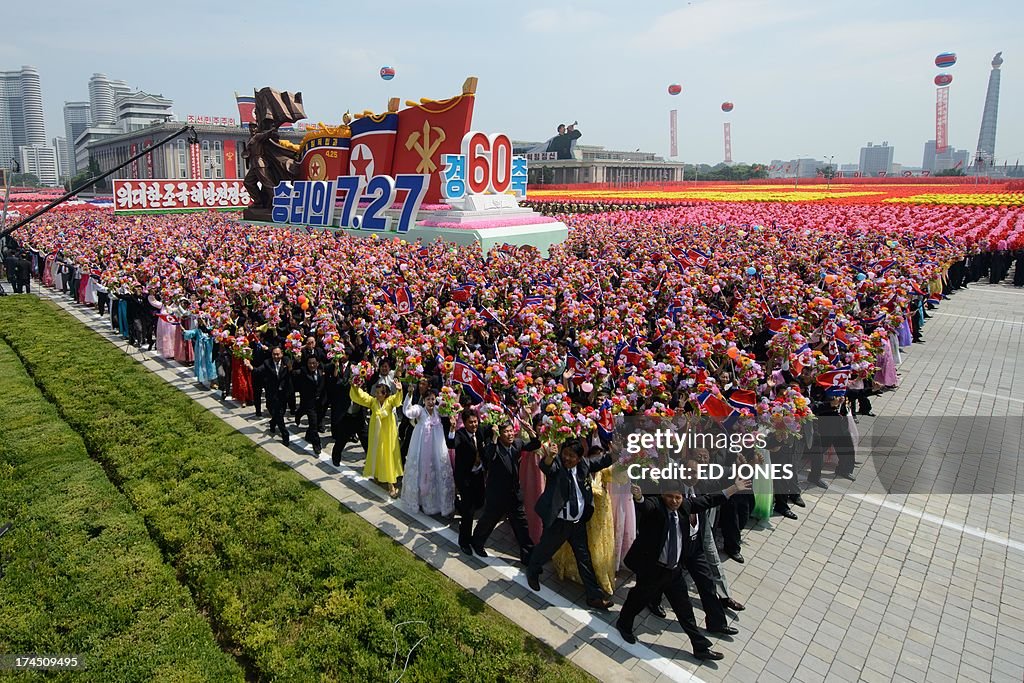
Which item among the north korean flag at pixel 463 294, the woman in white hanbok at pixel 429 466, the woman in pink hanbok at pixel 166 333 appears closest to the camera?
the woman in white hanbok at pixel 429 466

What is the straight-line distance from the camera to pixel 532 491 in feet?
21.0

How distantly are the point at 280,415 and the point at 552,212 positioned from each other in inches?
1768

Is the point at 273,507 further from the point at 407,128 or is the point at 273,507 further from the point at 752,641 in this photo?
the point at 407,128

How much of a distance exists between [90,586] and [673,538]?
215 inches

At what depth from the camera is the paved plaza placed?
5008 mm

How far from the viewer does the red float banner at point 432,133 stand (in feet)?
78.1

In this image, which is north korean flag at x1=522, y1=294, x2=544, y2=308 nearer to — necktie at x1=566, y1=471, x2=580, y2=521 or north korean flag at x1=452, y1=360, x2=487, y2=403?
north korean flag at x1=452, y1=360, x2=487, y2=403

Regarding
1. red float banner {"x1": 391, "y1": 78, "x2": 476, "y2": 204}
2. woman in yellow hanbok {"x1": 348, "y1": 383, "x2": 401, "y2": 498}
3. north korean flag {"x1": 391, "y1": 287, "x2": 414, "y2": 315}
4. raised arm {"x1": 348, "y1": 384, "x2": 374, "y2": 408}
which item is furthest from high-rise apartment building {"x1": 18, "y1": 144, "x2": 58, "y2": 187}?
woman in yellow hanbok {"x1": 348, "y1": 383, "x2": 401, "y2": 498}

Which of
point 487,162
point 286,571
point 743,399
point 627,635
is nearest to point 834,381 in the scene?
point 743,399

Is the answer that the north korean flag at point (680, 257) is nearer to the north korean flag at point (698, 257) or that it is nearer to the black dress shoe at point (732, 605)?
the north korean flag at point (698, 257)

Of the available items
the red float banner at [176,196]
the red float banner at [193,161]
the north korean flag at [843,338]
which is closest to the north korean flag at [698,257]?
the north korean flag at [843,338]

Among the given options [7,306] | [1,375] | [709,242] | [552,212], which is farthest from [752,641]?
[552,212]

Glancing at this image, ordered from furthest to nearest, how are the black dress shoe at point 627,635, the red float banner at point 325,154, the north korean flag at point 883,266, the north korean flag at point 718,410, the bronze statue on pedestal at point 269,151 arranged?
1. the bronze statue on pedestal at point 269,151
2. the red float banner at point 325,154
3. the north korean flag at point 883,266
4. the north korean flag at point 718,410
5. the black dress shoe at point 627,635

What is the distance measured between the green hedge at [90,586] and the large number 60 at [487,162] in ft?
58.4
